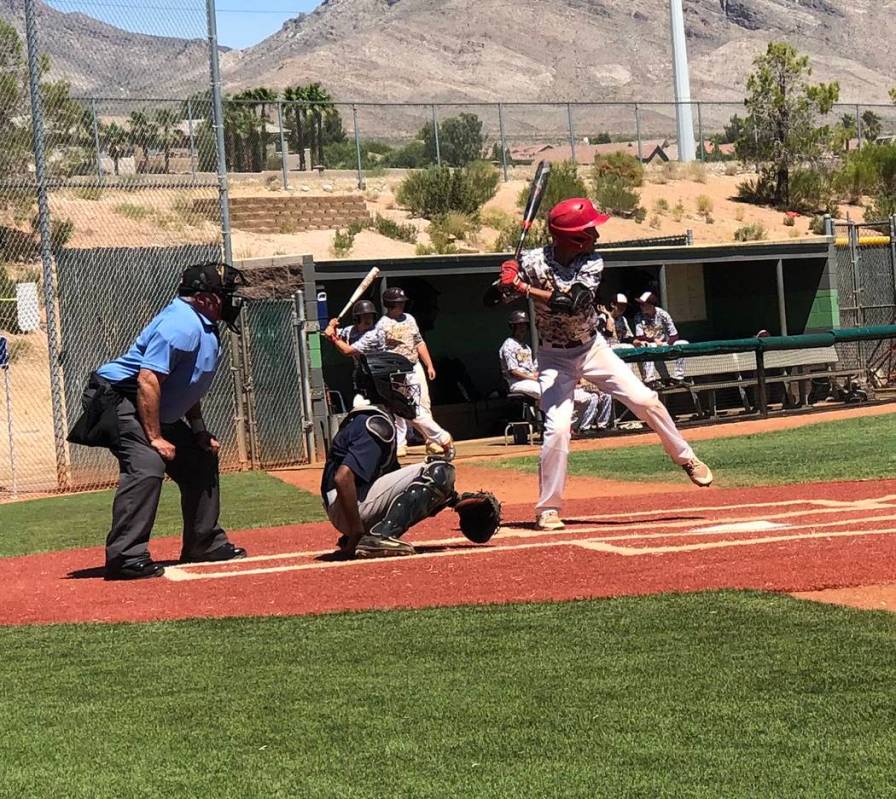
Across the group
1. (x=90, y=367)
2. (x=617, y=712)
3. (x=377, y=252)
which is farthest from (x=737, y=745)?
(x=377, y=252)

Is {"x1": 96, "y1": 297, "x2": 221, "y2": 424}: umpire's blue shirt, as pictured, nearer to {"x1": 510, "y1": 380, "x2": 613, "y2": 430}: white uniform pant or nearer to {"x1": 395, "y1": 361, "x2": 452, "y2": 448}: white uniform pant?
{"x1": 395, "y1": 361, "x2": 452, "y2": 448}: white uniform pant

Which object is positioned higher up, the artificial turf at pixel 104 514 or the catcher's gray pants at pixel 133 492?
the catcher's gray pants at pixel 133 492

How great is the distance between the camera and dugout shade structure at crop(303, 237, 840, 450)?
21.9 m

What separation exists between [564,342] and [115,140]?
10.2m

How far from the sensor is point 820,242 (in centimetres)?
2431

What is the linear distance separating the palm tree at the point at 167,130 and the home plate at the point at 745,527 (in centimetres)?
1071

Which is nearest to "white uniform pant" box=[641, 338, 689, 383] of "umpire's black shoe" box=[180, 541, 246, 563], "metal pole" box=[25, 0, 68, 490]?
"metal pole" box=[25, 0, 68, 490]

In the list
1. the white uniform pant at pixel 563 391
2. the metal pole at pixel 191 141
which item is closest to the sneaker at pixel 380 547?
the white uniform pant at pixel 563 391

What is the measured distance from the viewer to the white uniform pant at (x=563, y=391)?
31.0ft

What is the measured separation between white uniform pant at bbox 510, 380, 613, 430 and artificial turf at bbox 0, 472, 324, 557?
13.8 feet

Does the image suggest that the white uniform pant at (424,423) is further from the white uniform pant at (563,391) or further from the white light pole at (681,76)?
the white light pole at (681,76)

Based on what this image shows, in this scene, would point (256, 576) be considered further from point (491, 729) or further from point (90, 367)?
point (90, 367)

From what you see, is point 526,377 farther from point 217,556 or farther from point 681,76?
point 681,76

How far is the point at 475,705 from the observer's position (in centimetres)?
488
